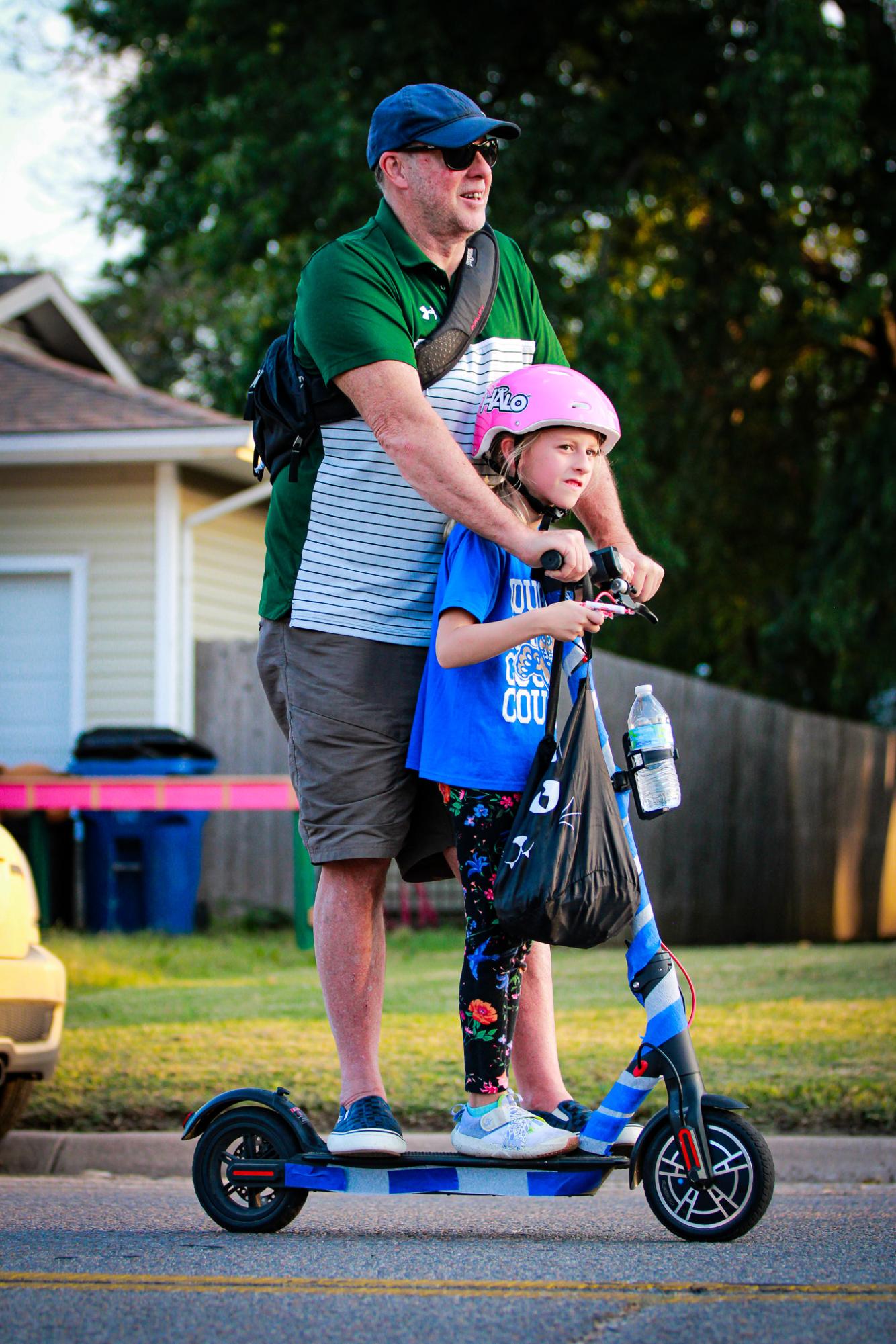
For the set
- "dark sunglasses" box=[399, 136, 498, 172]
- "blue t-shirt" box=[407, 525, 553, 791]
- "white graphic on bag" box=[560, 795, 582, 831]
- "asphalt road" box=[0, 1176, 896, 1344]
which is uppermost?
"dark sunglasses" box=[399, 136, 498, 172]

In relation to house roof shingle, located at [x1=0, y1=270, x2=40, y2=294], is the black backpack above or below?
below

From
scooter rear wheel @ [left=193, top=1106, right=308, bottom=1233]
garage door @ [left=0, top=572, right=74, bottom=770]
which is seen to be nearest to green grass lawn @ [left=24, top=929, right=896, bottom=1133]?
scooter rear wheel @ [left=193, top=1106, right=308, bottom=1233]

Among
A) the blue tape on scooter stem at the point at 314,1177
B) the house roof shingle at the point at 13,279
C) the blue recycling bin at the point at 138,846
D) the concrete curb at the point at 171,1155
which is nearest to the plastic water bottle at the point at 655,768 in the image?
the blue tape on scooter stem at the point at 314,1177

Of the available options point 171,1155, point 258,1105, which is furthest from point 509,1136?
point 171,1155

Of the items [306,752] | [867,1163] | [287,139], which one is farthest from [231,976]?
[287,139]

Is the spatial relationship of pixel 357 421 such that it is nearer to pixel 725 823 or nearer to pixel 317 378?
pixel 317 378

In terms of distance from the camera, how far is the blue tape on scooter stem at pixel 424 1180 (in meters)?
3.34

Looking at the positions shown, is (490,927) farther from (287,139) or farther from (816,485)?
(816,485)

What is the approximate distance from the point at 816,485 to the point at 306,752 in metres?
17.1

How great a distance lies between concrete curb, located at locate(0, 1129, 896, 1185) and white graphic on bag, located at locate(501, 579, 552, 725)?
6.26 ft

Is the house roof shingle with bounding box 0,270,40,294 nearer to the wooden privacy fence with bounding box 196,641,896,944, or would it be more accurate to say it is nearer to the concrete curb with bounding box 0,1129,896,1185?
the wooden privacy fence with bounding box 196,641,896,944

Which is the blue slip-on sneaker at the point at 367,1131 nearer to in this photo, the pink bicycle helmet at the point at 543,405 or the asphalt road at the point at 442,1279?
the asphalt road at the point at 442,1279

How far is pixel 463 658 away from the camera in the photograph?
3375mm

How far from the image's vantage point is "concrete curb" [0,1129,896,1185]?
5.02 metres
